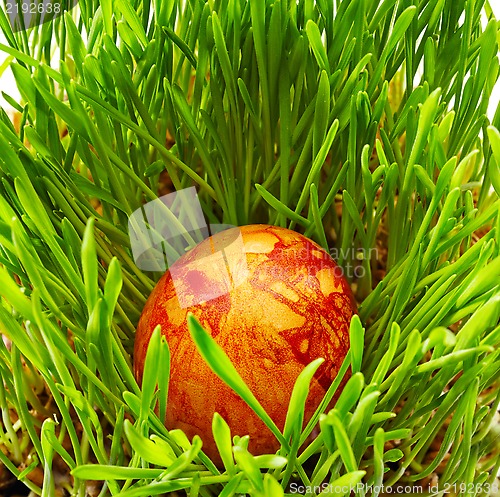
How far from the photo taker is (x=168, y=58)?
0.29 m

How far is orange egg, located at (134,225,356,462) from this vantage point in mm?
237

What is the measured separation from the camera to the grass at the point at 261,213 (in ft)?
0.64

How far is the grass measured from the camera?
20 cm

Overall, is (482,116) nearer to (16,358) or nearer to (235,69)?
(235,69)

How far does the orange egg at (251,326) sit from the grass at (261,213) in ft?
0.05

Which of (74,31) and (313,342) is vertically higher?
(74,31)

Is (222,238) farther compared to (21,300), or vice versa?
(222,238)

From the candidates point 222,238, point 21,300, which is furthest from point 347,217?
point 21,300

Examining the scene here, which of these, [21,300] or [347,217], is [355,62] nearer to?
[347,217]

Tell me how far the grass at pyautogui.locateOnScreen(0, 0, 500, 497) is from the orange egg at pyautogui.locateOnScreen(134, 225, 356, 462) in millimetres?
15

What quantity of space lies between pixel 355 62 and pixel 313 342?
4.6 inches

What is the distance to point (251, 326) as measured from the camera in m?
0.24

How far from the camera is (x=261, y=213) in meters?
0.33

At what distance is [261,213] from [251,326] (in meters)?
0.10
